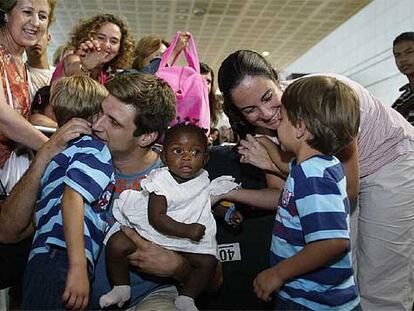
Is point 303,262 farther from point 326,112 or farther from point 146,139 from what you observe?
point 146,139

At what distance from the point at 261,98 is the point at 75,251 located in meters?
0.93

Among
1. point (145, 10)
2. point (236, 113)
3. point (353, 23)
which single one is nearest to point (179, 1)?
point (145, 10)

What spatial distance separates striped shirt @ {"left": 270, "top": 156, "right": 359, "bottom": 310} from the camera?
5.08 feet

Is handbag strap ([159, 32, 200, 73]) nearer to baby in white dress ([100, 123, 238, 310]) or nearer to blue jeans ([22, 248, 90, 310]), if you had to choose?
baby in white dress ([100, 123, 238, 310])

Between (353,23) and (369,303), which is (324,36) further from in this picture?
(369,303)

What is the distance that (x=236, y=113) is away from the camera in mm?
2184

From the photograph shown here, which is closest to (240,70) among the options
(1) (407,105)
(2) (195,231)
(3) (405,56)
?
(2) (195,231)

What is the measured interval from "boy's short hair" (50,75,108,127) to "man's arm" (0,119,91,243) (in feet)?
0.38

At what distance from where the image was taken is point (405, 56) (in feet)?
14.5

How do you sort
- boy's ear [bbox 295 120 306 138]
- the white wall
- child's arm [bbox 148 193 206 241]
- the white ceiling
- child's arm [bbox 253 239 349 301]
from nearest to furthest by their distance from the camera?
child's arm [bbox 253 239 349 301]
boy's ear [bbox 295 120 306 138]
child's arm [bbox 148 193 206 241]
the white wall
the white ceiling

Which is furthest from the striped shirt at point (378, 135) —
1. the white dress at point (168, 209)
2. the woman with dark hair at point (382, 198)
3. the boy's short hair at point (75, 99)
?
the boy's short hair at point (75, 99)

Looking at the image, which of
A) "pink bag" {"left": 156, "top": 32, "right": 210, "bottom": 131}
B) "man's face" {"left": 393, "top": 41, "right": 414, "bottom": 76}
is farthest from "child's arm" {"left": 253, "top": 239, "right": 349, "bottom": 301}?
"man's face" {"left": 393, "top": 41, "right": 414, "bottom": 76}

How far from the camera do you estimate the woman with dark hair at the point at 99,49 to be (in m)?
2.84

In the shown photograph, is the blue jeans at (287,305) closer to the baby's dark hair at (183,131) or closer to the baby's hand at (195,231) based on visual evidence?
the baby's hand at (195,231)
